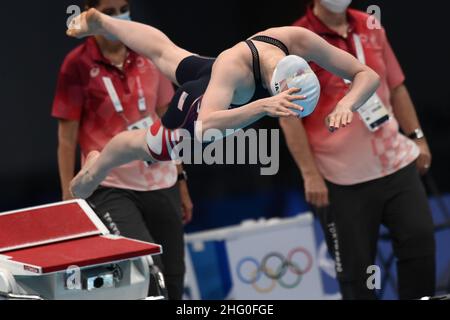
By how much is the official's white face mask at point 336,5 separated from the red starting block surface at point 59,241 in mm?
1447

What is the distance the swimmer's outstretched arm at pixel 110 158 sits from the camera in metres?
5.04

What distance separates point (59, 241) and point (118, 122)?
877mm

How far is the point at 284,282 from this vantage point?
661cm

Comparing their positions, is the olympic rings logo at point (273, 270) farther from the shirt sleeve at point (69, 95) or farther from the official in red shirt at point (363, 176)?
the shirt sleeve at point (69, 95)

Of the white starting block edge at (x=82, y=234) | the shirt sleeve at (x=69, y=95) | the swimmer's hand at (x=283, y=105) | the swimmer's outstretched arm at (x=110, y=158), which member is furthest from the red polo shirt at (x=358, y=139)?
the swimmer's hand at (x=283, y=105)

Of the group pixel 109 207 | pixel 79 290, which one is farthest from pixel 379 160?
pixel 79 290

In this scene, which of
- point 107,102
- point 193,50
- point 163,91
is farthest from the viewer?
point 193,50

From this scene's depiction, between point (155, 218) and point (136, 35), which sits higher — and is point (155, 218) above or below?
below

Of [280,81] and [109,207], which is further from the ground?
[280,81]

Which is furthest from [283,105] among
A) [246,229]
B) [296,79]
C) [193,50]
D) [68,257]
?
[193,50]

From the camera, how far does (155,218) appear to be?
5.49 metres

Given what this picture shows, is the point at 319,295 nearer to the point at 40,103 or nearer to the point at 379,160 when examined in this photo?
the point at 379,160

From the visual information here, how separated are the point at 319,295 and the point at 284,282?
0.70ft

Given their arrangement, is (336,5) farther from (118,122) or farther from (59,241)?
(59,241)
